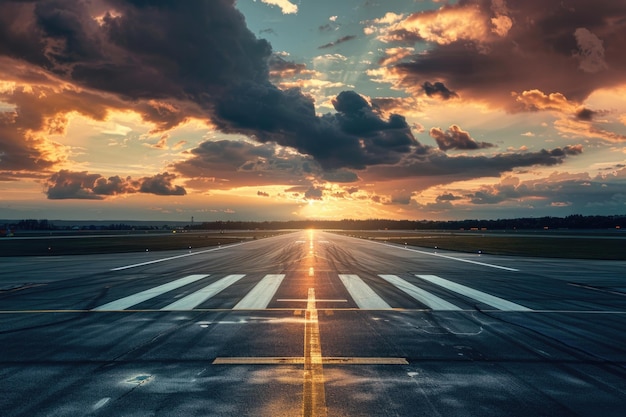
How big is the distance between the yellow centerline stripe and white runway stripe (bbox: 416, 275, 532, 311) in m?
5.31

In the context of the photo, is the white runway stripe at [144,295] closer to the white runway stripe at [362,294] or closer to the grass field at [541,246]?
the white runway stripe at [362,294]

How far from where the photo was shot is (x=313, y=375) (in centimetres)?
604

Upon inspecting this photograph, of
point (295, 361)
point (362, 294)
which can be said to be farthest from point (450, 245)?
point (295, 361)

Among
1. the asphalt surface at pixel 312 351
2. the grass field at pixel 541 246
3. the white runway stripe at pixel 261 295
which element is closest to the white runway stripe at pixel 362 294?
the asphalt surface at pixel 312 351

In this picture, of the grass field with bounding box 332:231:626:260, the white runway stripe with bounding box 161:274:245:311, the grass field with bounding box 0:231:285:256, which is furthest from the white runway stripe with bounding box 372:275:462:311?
the grass field with bounding box 0:231:285:256

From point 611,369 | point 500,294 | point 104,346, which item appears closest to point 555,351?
point 611,369

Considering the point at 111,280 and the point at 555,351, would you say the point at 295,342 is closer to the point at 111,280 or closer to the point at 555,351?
the point at 555,351

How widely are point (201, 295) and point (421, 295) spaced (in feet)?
21.7

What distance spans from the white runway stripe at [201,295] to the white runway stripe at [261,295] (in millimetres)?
1101

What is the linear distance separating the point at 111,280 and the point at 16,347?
32.0 feet

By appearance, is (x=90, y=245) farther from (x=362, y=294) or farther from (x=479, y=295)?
(x=479, y=295)

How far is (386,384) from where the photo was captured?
5.74 meters

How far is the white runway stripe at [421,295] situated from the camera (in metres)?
11.4

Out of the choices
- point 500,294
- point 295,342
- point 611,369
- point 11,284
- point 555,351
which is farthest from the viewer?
point 11,284
